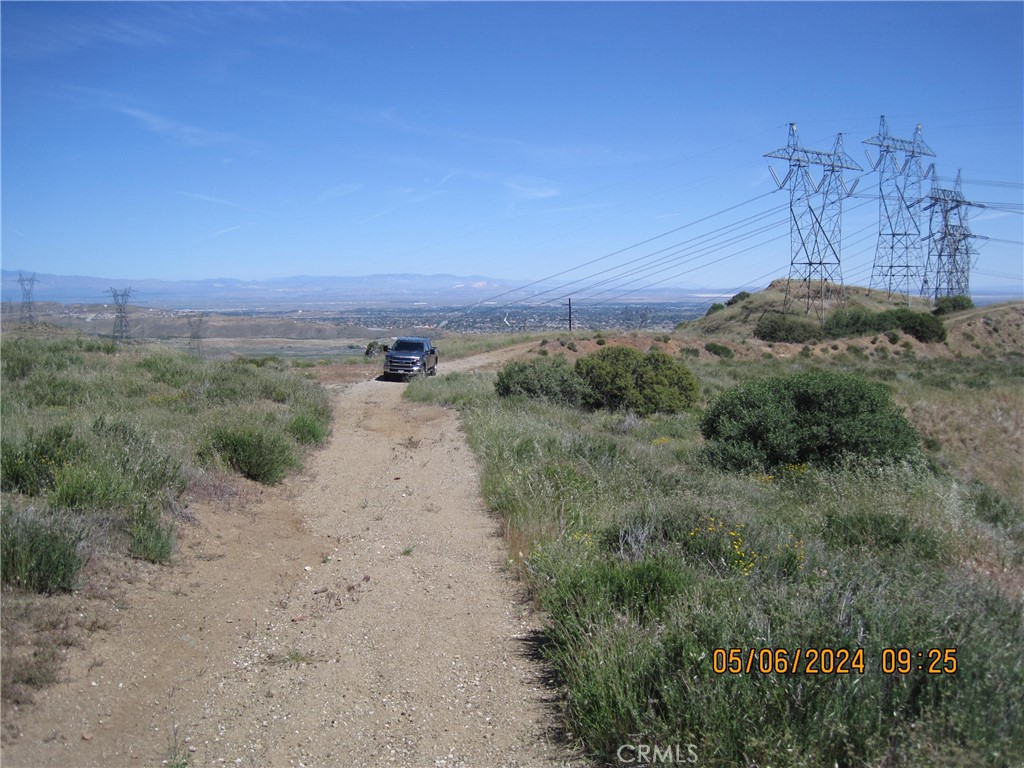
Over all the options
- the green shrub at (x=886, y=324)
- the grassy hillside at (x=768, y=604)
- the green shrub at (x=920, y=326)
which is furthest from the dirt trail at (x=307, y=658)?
the green shrub at (x=920, y=326)

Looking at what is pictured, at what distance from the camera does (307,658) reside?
5.68 meters

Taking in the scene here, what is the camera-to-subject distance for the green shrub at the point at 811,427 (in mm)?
14555

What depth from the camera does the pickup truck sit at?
105ft

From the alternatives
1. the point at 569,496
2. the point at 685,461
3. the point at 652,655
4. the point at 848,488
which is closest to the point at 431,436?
the point at 685,461

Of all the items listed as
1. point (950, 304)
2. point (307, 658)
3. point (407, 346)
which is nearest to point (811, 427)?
point (307, 658)

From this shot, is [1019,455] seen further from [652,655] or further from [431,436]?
[652,655]

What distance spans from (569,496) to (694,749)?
5.67m

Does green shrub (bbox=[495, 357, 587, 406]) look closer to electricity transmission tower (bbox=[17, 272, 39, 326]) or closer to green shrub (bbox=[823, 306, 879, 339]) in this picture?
electricity transmission tower (bbox=[17, 272, 39, 326])

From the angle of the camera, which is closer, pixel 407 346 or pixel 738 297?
pixel 407 346

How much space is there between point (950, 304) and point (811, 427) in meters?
67.6

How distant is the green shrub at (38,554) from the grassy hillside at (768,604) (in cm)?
376

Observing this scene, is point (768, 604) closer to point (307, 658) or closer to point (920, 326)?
point (307, 658)

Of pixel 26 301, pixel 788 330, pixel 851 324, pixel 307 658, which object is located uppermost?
pixel 26 301

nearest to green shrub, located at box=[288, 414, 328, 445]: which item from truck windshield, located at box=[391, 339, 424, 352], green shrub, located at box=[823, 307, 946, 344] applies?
truck windshield, located at box=[391, 339, 424, 352]
